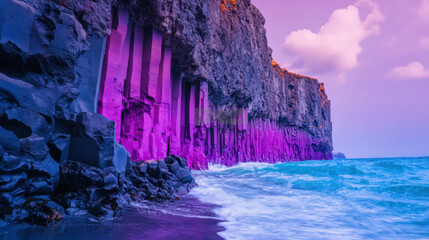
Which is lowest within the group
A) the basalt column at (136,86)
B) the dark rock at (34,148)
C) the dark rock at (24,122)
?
the dark rock at (34,148)

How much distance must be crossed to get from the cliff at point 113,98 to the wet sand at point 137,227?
221mm

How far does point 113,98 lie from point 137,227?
22.0ft

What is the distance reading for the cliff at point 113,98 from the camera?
10.8ft

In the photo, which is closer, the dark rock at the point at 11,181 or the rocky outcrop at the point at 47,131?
the dark rock at the point at 11,181

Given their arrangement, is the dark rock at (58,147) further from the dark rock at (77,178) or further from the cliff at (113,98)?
the dark rock at (77,178)

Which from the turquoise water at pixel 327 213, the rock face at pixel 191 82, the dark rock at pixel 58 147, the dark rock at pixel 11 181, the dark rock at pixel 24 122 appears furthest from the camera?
Answer: the rock face at pixel 191 82

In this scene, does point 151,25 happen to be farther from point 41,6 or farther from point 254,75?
point 254,75

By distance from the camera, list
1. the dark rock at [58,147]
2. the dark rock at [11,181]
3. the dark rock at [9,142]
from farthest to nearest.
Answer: the dark rock at [58,147] < the dark rock at [9,142] < the dark rock at [11,181]

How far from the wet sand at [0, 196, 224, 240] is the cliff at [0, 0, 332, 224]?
0.22 metres

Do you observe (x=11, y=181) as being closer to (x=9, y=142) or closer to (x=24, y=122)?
(x=9, y=142)

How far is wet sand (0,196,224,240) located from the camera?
2.59m

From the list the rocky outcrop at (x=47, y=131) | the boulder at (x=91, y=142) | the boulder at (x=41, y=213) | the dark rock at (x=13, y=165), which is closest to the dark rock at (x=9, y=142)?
the rocky outcrop at (x=47, y=131)

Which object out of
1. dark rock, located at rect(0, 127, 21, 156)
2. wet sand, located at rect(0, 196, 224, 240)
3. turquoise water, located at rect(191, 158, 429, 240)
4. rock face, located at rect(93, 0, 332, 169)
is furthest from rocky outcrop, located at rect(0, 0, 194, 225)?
rock face, located at rect(93, 0, 332, 169)

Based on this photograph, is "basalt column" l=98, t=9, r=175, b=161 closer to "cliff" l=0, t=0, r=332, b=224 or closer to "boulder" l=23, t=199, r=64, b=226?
"cliff" l=0, t=0, r=332, b=224
